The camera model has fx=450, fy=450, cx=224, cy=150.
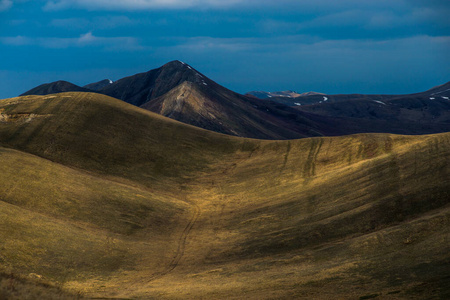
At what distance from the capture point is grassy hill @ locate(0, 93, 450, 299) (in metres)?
39.8

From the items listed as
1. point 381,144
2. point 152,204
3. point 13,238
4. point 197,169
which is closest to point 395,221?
point 381,144

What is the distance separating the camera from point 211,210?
239 feet

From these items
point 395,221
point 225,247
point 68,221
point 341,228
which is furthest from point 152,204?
point 395,221

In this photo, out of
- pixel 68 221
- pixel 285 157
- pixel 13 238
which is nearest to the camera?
pixel 13 238

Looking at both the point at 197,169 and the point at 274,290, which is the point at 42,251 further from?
the point at 197,169

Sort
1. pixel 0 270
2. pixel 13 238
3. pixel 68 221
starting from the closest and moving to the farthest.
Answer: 1. pixel 0 270
2. pixel 13 238
3. pixel 68 221

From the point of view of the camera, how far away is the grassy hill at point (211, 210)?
1566 inches

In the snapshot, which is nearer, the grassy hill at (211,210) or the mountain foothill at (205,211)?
the mountain foothill at (205,211)

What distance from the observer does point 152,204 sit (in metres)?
72.1

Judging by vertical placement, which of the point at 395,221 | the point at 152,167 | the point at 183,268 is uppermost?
the point at 152,167

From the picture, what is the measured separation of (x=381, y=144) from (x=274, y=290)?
49.3 meters

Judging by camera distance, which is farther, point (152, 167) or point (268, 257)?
point (152, 167)

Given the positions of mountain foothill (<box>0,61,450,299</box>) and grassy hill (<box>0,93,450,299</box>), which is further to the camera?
grassy hill (<box>0,93,450,299</box>)

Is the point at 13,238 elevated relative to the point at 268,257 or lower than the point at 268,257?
elevated
